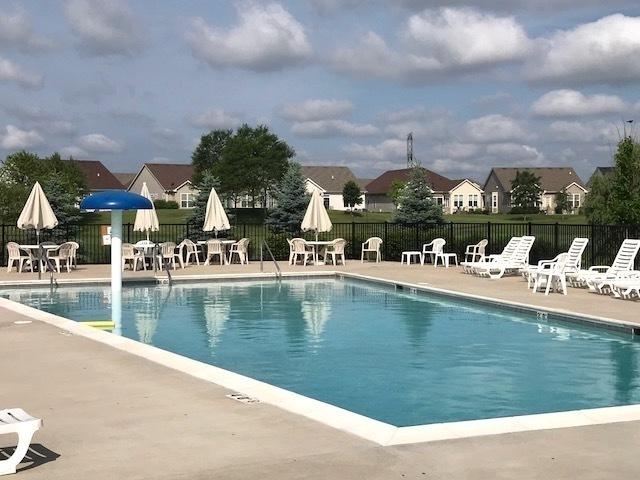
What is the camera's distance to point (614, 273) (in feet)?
56.3

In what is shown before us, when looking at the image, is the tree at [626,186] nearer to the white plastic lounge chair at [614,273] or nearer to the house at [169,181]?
the white plastic lounge chair at [614,273]

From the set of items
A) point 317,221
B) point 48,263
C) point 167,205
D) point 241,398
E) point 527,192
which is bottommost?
point 241,398

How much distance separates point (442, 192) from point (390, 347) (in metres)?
96.5

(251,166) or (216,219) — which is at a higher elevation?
(251,166)

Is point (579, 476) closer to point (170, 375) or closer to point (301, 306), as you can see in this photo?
point (170, 375)

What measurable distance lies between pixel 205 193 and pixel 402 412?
84.9ft

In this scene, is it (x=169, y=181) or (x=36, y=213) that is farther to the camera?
(x=169, y=181)

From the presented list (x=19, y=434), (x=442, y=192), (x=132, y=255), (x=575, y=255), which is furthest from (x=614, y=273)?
(x=442, y=192)

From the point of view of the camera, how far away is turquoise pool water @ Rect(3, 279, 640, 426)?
29.6 ft

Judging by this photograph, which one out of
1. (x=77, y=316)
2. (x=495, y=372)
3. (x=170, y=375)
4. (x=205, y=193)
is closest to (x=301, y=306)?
(x=77, y=316)

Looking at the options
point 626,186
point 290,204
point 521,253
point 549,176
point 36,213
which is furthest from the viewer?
point 549,176

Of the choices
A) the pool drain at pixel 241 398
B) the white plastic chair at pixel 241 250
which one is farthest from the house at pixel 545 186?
the pool drain at pixel 241 398

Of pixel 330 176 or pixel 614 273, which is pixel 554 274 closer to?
pixel 614 273

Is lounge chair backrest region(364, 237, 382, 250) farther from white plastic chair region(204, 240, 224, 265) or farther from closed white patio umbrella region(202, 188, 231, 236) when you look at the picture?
white plastic chair region(204, 240, 224, 265)
